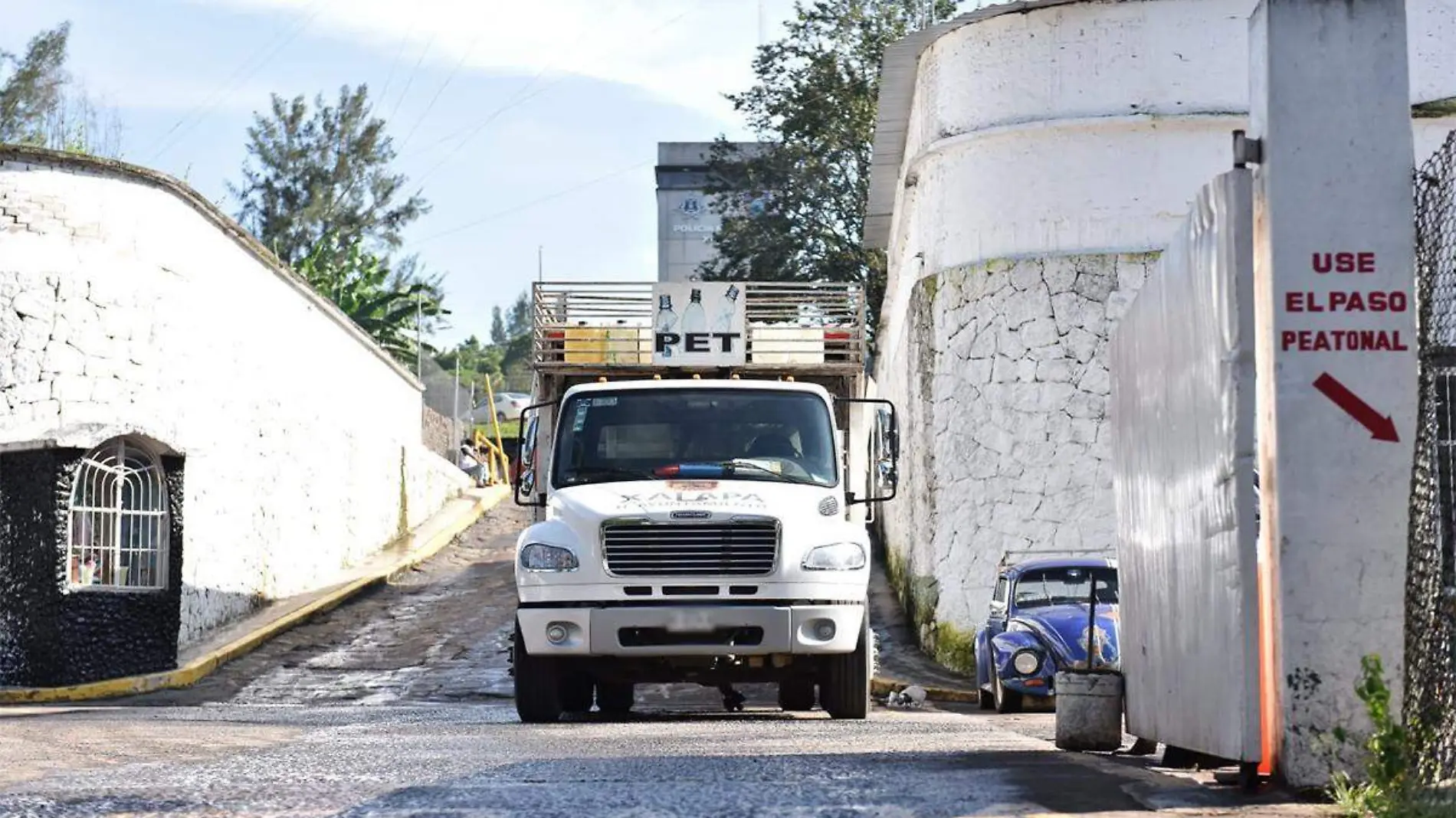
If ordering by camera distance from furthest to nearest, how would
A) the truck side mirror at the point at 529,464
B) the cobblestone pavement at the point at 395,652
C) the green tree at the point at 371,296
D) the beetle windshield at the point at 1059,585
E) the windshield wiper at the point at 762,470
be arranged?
1. the green tree at the point at 371,296
2. the cobblestone pavement at the point at 395,652
3. the beetle windshield at the point at 1059,585
4. the truck side mirror at the point at 529,464
5. the windshield wiper at the point at 762,470

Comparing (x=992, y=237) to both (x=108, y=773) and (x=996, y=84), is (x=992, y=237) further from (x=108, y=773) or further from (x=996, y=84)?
(x=108, y=773)

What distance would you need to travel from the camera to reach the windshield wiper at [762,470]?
590 inches

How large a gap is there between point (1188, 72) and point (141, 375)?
42.0ft

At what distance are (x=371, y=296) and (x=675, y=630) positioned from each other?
5260cm

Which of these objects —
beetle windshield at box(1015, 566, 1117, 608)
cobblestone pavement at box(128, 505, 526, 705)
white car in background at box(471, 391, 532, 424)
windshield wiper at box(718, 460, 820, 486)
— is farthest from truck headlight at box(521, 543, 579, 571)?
white car in background at box(471, 391, 532, 424)

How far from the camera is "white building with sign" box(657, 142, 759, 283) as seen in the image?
254ft

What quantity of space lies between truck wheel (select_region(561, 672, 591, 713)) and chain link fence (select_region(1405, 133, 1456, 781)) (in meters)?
8.85

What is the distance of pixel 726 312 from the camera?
24.1 metres

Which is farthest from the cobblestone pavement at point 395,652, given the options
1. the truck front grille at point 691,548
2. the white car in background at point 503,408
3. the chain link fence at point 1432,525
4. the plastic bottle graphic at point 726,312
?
the white car in background at point 503,408

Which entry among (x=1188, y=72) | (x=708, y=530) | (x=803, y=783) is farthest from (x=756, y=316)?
(x=803, y=783)

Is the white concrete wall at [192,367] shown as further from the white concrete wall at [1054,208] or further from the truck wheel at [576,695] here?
the white concrete wall at [1054,208]

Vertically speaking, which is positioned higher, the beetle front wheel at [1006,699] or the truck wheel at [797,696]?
the truck wheel at [797,696]

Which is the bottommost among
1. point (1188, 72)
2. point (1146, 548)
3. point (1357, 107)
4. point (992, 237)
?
point (1146, 548)

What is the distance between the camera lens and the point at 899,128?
1278 inches
